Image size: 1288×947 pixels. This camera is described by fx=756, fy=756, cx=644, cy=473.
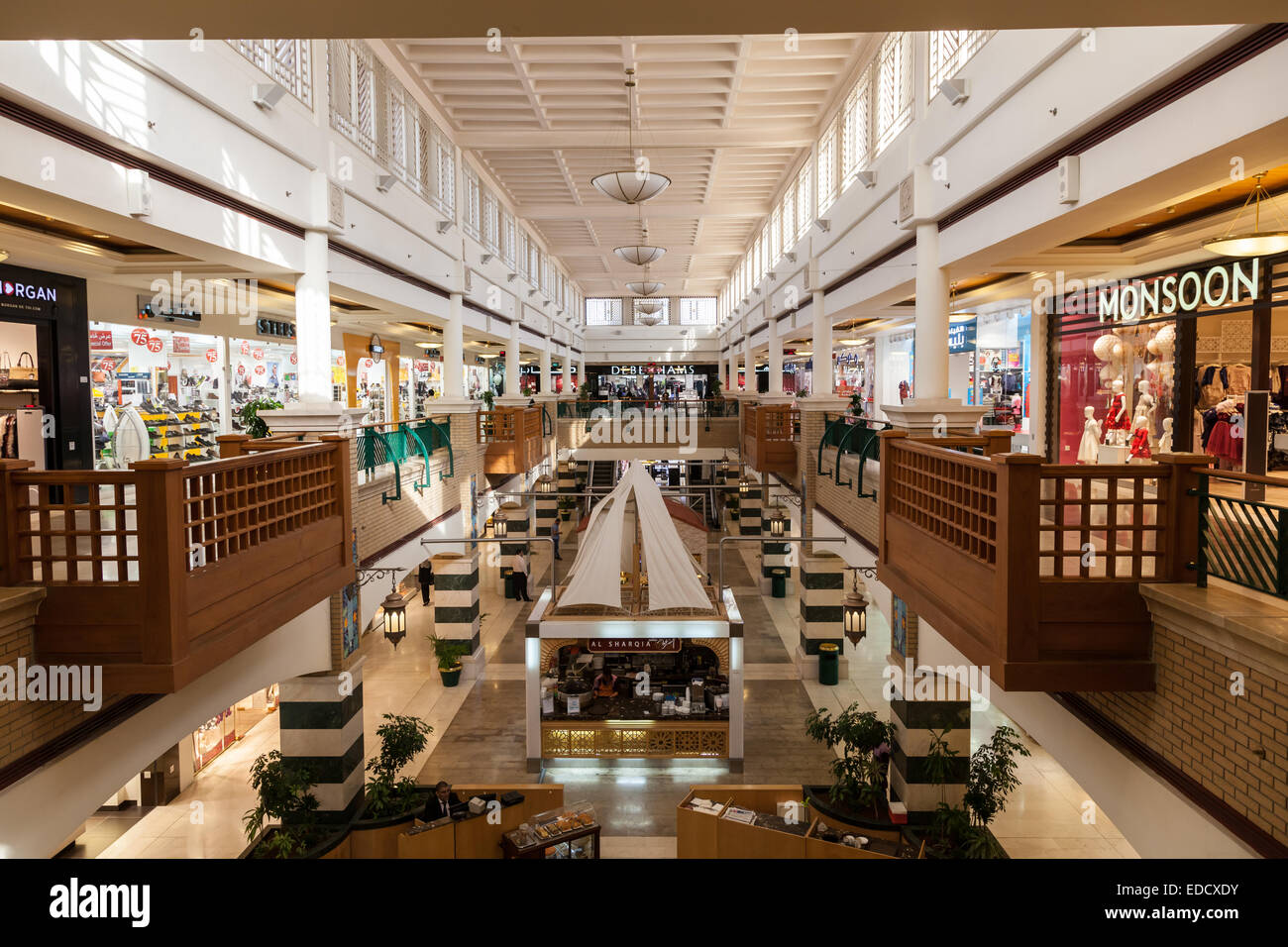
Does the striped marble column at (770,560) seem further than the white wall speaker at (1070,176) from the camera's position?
Yes

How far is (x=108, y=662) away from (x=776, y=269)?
17849 mm

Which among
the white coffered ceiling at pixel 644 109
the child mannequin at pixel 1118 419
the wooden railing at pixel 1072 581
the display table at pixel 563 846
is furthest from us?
the white coffered ceiling at pixel 644 109

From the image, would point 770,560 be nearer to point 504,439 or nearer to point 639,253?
point 504,439

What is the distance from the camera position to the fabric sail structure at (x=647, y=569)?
10.4 metres

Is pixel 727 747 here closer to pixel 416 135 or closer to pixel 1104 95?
pixel 1104 95

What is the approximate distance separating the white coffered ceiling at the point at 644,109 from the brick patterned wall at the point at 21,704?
6.74 m

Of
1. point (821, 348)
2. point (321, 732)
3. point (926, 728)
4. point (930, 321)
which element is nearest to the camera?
point (930, 321)

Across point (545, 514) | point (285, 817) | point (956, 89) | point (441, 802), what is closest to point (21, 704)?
point (285, 817)

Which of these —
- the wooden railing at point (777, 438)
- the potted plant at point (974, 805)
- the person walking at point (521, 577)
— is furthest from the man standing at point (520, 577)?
the potted plant at point (974, 805)

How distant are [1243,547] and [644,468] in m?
8.62

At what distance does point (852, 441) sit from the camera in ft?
35.9

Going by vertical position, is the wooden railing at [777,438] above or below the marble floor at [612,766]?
above

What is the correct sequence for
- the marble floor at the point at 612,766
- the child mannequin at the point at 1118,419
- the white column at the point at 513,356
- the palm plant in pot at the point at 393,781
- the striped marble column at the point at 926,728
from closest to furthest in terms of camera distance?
1. the striped marble column at the point at 926,728
2. the palm plant in pot at the point at 393,781
3. the marble floor at the point at 612,766
4. the child mannequin at the point at 1118,419
5. the white column at the point at 513,356

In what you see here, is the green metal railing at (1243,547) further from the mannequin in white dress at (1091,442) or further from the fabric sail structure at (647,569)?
the mannequin in white dress at (1091,442)
